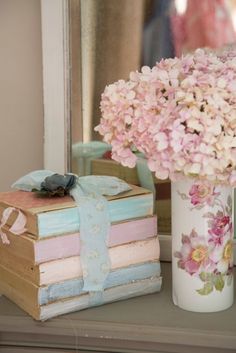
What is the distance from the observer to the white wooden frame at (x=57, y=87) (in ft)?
3.93

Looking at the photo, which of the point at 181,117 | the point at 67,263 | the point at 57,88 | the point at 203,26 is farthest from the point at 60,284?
the point at 203,26

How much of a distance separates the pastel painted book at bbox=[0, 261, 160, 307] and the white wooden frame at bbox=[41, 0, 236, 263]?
183 mm

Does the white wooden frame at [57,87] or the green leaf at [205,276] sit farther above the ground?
the white wooden frame at [57,87]

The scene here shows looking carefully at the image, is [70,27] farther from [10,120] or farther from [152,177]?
[152,177]

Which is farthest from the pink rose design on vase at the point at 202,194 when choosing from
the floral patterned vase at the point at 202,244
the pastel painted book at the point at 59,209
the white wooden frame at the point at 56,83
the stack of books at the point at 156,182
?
the white wooden frame at the point at 56,83

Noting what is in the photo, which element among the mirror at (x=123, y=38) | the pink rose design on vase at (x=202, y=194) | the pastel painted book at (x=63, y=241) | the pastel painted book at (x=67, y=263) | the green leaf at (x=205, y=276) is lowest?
the green leaf at (x=205, y=276)

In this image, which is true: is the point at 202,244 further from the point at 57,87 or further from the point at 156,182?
the point at 57,87

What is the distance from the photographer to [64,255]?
0.95 meters

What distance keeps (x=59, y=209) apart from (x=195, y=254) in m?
0.24

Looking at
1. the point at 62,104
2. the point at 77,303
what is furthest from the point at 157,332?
the point at 62,104

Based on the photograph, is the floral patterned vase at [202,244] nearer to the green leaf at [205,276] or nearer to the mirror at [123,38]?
the green leaf at [205,276]

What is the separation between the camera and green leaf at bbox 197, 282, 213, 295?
3.16 feet

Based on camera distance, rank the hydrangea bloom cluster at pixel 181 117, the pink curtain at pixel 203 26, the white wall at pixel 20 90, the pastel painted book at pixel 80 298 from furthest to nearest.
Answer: the white wall at pixel 20 90 < the pink curtain at pixel 203 26 < the pastel painted book at pixel 80 298 < the hydrangea bloom cluster at pixel 181 117

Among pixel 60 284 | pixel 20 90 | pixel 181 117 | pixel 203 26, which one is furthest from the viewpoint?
pixel 20 90
